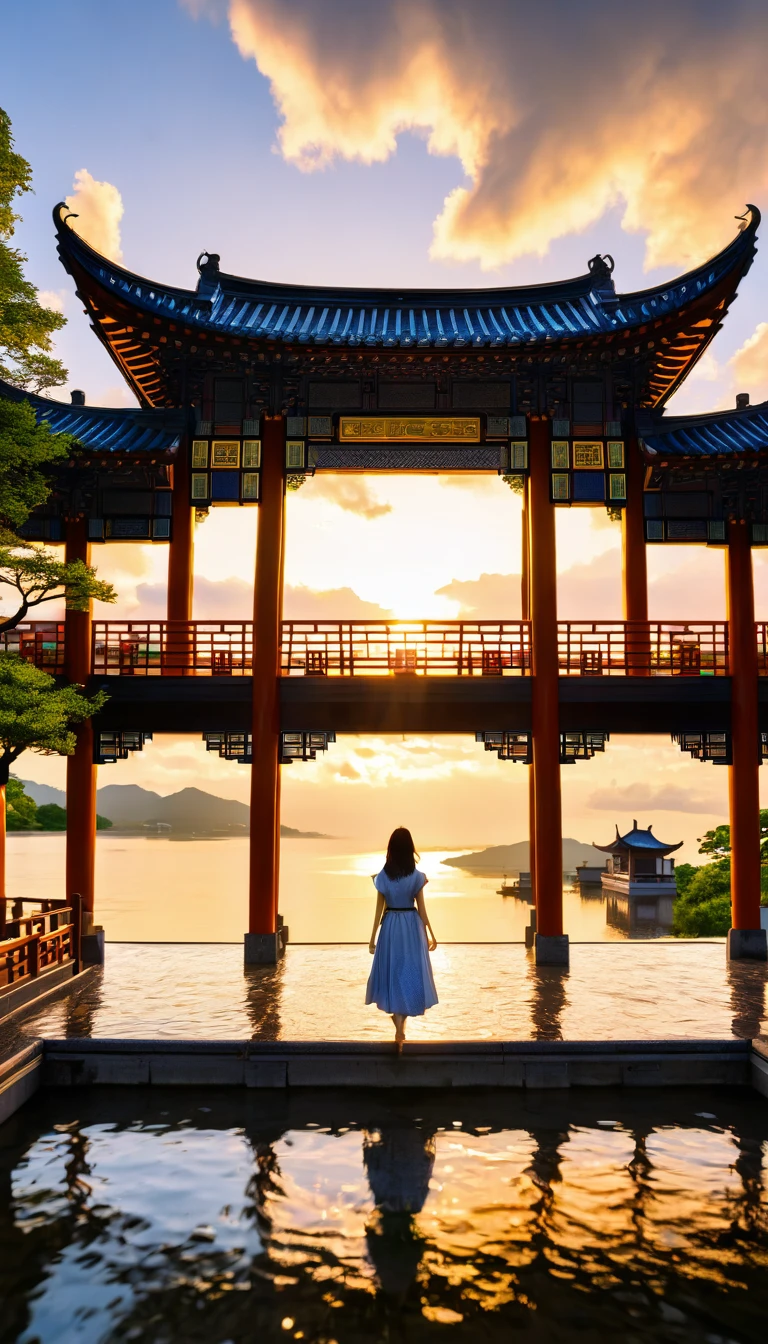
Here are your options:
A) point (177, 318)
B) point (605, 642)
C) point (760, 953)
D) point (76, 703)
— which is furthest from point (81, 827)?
point (760, 953)

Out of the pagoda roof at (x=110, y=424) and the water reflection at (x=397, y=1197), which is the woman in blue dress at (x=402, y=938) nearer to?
the water reflection at (x=397, y=1197)

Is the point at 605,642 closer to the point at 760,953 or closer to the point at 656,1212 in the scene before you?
the point at 760,953

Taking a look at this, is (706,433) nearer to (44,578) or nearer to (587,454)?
(587,454)

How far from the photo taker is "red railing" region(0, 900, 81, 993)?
9547 mm

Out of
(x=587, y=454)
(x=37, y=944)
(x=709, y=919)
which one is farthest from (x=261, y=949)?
(x=709, y=919)

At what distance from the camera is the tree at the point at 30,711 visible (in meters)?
10.9

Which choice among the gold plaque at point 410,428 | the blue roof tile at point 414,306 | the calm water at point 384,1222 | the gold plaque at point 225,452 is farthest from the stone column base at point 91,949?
the blue roof tile at point 414,306

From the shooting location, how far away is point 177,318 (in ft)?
41.1

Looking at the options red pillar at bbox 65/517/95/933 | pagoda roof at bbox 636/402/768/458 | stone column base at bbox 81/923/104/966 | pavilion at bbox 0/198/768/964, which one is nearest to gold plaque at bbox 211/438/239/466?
pavilion at bbox 0/198/768/964

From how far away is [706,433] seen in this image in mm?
14484

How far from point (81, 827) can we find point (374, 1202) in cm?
928

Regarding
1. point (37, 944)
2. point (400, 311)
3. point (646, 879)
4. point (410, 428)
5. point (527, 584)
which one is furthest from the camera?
point (646, 879)

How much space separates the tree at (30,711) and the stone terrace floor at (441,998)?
3175 mm

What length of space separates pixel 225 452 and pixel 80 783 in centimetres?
553
